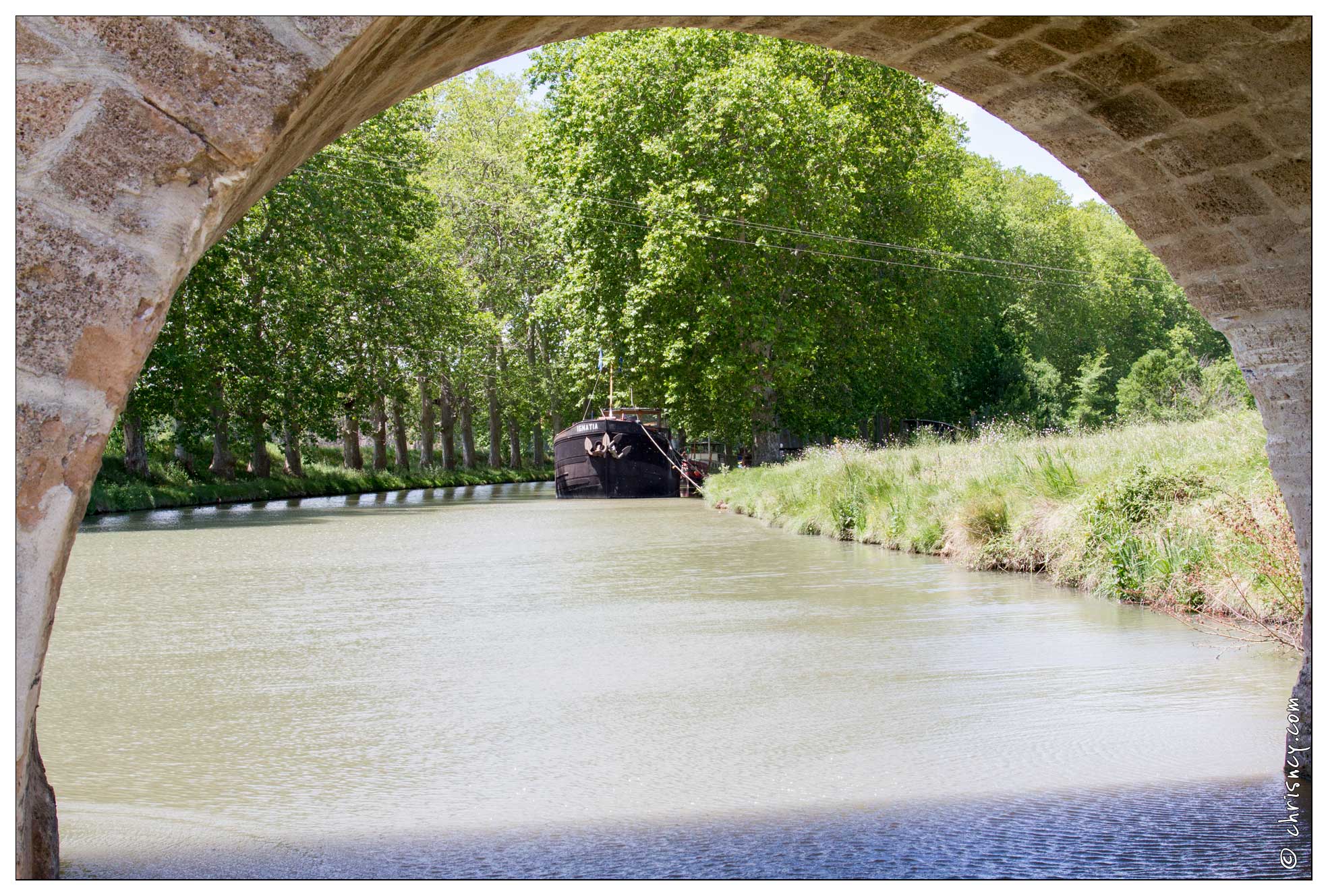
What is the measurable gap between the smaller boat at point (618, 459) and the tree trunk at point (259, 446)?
279 inches

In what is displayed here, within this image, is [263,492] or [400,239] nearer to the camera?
[263,492]

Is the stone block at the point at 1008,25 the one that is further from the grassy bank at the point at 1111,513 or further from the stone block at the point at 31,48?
the grassy bank at the point at 1111,513

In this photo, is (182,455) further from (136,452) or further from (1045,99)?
(1045,99)

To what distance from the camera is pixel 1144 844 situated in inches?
161

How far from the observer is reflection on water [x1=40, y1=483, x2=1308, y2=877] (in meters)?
4.13

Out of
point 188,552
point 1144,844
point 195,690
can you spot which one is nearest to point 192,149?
point 1144,844

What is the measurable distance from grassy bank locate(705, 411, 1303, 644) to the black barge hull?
12.1 meters

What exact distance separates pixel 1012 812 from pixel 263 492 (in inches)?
1089

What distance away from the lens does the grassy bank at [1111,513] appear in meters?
7.87

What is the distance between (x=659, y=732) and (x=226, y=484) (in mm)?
25183

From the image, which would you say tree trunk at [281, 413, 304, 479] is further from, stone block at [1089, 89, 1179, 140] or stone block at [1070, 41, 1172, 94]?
stone block at [1070, 41, 1172, 94]

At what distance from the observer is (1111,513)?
10.1 meters

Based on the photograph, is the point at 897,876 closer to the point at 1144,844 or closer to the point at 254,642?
the point at 1144,844

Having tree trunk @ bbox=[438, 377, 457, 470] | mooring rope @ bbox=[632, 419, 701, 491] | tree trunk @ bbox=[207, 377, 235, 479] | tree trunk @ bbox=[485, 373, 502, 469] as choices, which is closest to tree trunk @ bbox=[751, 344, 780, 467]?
mooring rope @ bbox=[632, 419, 701, 491]
